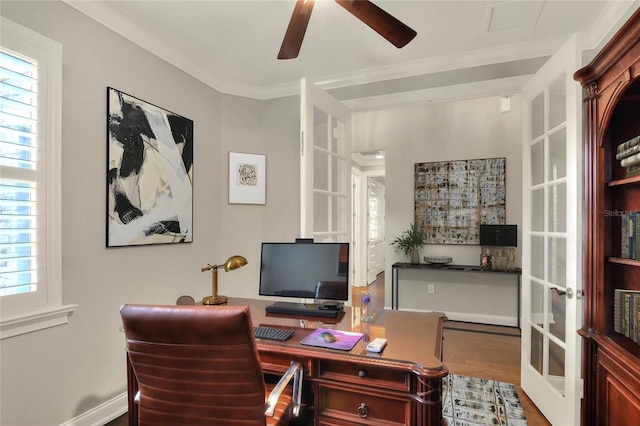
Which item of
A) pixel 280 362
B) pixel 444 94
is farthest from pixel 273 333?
Result: pixel 444 94

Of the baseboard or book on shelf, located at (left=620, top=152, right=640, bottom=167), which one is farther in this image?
the baseboard

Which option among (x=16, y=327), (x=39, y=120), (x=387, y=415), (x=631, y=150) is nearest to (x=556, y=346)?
Answer: (x=631, y=150)

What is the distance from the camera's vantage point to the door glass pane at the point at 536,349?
2297 millimetres

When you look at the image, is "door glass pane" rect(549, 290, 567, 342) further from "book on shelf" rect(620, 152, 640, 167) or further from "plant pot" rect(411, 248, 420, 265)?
"plant pot" rect(411, 248, 420, 265)

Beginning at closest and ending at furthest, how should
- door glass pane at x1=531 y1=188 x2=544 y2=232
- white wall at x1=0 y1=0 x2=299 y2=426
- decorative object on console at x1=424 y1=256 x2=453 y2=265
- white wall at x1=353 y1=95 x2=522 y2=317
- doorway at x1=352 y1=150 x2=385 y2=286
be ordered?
white wall at x1=0 y1=0 x2=299 y2=426 < door glass pane at x1=531 y1=188 x2=544 y2=232 < white wall at x1=353 y1=95 x2=522 y2=317 < decorative object on console at x1=424 y1=256 x2=453 y2=265 < doorway at x1=352 y1=150 x2=385 y2=286

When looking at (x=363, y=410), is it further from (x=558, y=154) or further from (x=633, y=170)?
(x=558, y=154)

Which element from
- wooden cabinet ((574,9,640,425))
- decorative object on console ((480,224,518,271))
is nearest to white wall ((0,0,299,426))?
wooden cabinet ((574,9,640,425))

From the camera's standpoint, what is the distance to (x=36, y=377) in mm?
1763

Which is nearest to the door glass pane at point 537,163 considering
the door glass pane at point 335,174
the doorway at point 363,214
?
the door glass pane at point 335,174

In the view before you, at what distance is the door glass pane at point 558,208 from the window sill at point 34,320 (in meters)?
2.86

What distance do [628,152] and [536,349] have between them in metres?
1.47

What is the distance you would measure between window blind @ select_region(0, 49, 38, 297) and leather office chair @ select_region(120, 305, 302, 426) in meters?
1.01

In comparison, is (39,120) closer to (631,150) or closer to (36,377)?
(36,377)

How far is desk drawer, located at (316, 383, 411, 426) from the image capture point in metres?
1.29
